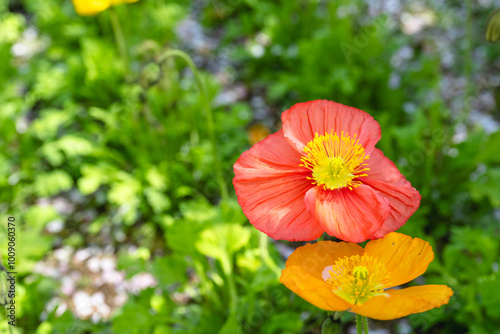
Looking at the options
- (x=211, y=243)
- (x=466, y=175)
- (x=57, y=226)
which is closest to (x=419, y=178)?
(x=466, y=175)

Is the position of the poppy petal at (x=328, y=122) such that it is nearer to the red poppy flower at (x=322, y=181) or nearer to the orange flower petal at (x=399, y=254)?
the red poppy flower at (x=322, y=181)

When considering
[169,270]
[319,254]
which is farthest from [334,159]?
[169,270]

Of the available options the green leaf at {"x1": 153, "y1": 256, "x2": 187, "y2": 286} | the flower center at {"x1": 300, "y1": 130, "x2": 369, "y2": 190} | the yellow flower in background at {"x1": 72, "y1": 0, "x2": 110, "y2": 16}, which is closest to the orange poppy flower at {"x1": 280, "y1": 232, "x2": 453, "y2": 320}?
the flower center at {"x1": 300, "y1": 130, "x2": 369, "y2": 190}

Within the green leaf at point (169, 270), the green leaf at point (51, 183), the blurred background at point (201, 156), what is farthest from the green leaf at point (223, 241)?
the green leaf at point (51, 183)

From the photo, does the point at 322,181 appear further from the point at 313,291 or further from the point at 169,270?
the point at 169,270

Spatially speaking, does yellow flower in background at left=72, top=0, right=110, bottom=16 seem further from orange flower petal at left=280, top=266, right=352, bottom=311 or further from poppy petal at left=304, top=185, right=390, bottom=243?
orange flower petal at left=280, top=266, right=352, bottom=311
